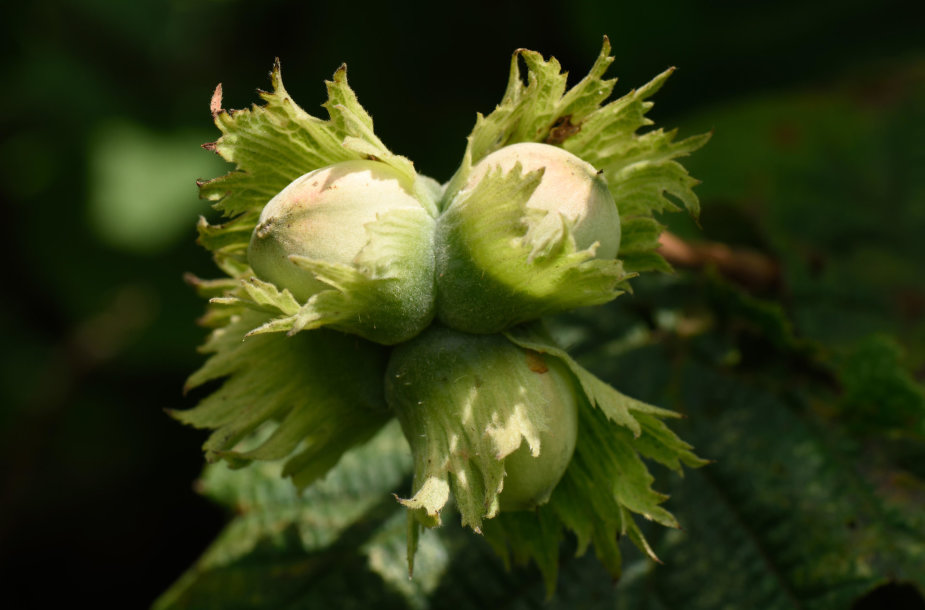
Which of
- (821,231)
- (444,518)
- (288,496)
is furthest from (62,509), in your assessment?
(821,231)

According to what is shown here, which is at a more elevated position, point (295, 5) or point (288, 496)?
point (295, 5)

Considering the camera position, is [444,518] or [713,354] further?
[713,354]

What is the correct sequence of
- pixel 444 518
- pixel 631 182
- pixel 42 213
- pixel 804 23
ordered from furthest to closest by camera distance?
Result: pixel 42 213 → pixel 804 23 → pixel 444 518 → pixel 631 182

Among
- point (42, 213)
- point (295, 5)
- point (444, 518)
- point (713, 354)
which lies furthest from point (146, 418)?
point (713, 354)

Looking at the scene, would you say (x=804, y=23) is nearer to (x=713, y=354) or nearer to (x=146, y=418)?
(x=713, y=354)

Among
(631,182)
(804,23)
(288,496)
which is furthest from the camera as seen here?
(804,23)

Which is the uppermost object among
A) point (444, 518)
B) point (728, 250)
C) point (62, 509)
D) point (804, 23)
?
point (804, 23)

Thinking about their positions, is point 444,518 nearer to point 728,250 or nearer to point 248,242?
point 248,242
